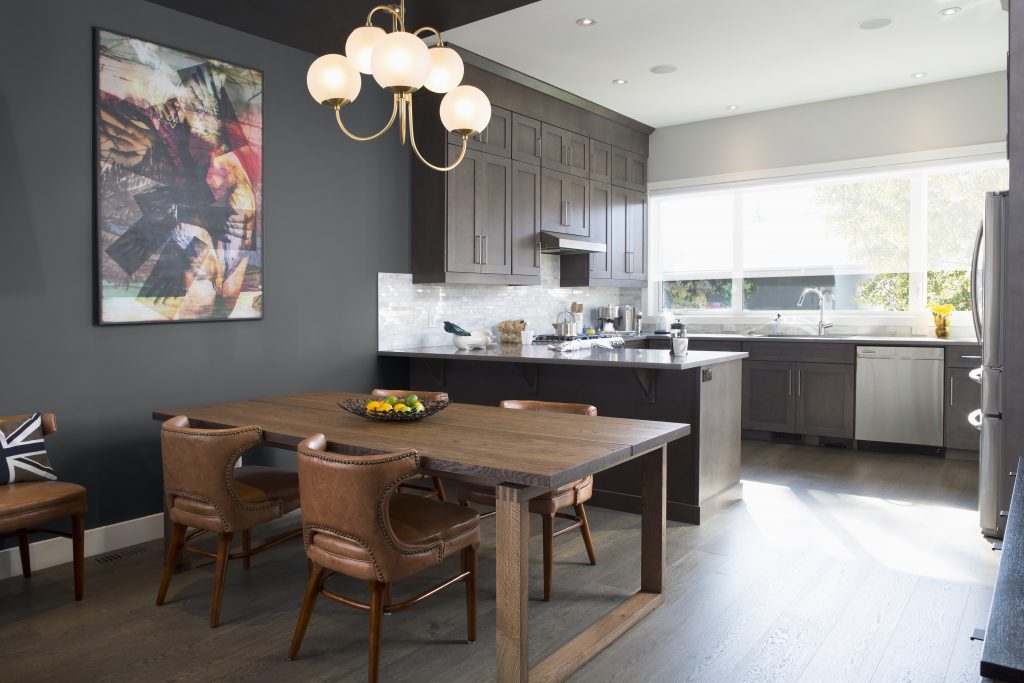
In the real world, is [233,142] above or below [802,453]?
above

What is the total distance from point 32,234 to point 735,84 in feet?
16.0

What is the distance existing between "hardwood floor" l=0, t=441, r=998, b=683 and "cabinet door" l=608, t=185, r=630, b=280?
3.35 meters

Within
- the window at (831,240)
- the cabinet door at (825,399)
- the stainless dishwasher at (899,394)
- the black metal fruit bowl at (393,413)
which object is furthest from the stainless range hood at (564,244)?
the black metal fruit bowl at (393,413)

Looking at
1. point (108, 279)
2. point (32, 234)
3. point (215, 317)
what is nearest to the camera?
point (32, 234)

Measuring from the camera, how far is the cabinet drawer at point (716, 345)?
634cm

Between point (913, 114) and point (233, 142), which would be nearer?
point (233, 142)

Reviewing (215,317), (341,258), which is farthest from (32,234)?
(341,258)

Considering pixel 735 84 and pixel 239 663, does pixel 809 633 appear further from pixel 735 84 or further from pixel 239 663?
pixel 735 84

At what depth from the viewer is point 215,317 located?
3.93 m

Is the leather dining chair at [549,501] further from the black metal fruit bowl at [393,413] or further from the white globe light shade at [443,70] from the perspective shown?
the white globe light shade at [443,70]

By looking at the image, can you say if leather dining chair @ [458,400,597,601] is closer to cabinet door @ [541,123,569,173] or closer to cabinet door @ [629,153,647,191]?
cabinet door @ [541,123,569,173]

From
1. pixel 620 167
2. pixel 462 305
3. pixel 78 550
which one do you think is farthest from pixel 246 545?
pixel 620 167

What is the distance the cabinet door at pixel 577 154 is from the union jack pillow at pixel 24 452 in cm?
431

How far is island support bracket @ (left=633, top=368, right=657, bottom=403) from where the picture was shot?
4094 millimetres
